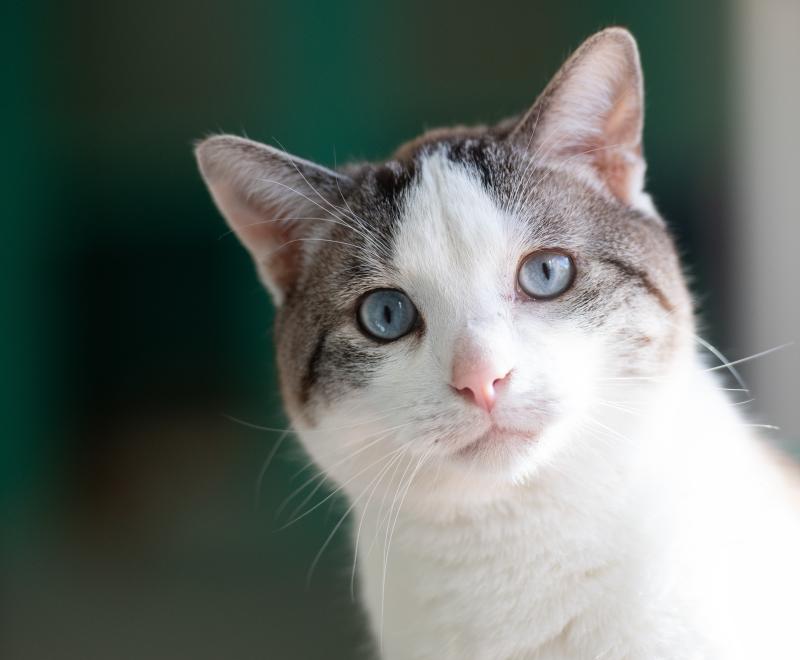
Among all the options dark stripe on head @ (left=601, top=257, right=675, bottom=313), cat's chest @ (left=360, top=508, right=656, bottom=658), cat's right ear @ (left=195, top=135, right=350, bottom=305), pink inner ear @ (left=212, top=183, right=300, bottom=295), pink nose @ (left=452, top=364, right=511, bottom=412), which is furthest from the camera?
pink inner ear @ (left=212, top=183, right=300, bottom=295)

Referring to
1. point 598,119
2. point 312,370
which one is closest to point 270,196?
point 312,370

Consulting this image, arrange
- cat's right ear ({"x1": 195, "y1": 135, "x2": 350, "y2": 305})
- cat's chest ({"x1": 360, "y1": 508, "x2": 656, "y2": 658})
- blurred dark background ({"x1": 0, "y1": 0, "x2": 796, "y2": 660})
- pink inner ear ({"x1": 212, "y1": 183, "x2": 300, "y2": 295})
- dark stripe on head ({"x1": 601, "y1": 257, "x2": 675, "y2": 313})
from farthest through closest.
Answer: blurred dark background ({"x1": 0, "y1": 0, "x2": 796, "y2": 660})
pink inner ear ({"x1": 212, "y1": 183, "x2": 300, "y2": 295})
cat's right ear ({"x1": 195, "y1": 135, "x2": 350, "y2": 305})
dark stripe on head ({"x1": 601, "y1": 257, "x2": 675, "y2": 313})
cat's chest ({"x1": 360, "y1": 508, "x2": 656, "y2": 658})

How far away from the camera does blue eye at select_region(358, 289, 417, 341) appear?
162cm

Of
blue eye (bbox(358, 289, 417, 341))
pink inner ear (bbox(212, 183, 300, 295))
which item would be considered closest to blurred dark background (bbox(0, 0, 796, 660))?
pink inner ear (bbox(212, 183, 300, 295))

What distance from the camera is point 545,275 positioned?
161 cm

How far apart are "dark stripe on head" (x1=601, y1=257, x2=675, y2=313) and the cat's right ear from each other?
1.90 feet

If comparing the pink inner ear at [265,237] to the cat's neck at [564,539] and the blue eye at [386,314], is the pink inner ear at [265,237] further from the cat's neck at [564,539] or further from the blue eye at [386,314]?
the cat's neck at [564,539]

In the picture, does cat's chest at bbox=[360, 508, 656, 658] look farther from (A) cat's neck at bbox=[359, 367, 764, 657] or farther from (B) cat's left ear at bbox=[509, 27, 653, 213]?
(B) cat's left ear at bbox=[509, 27, 653, 213]

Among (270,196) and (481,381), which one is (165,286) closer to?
(270,196)

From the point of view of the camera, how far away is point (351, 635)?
300 centimetres

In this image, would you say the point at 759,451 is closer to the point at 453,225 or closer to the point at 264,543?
the point at 453,225

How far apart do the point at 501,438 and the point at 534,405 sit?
0.08m

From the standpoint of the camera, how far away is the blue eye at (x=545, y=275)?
1591mm

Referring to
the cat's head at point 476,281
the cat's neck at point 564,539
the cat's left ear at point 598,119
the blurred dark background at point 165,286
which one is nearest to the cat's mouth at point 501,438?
the cat's head at point 476,281
